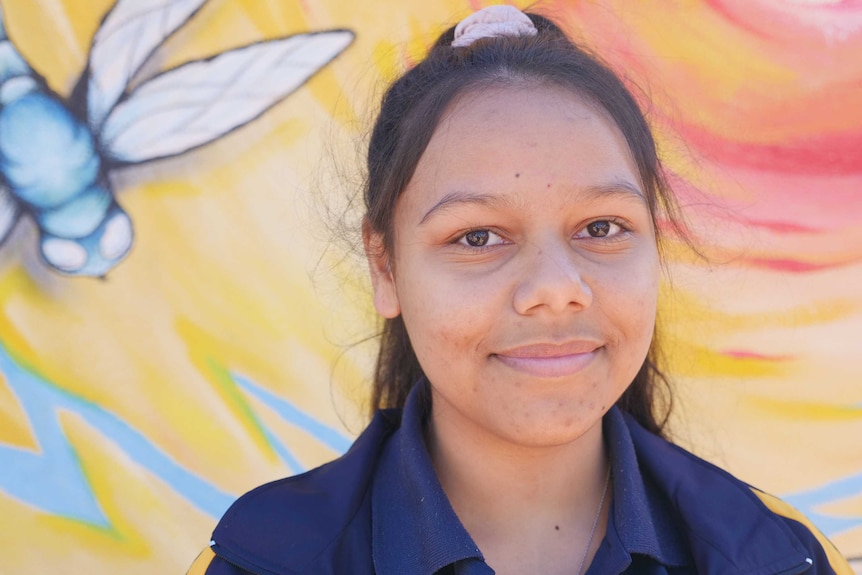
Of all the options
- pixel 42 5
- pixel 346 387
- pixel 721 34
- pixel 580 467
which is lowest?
pixel 346 387

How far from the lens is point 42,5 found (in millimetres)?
2281

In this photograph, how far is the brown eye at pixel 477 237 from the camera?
1.48 metres

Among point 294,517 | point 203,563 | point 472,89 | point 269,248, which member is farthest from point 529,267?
point 269,248

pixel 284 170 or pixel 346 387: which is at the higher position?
pixel 284 170

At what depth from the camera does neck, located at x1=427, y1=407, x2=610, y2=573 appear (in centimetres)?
155

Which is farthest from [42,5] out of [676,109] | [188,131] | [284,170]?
[676,109]

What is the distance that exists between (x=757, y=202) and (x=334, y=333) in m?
1.28

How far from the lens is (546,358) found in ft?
4.65

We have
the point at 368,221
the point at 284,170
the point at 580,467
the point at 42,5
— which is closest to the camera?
the point at 580,467

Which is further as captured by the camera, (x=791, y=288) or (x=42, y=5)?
(x=791, y=288)

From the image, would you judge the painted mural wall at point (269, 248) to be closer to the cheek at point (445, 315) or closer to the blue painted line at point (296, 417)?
the blue painted line at point (296, 417)

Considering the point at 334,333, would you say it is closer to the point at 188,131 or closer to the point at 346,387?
the point at 346,387

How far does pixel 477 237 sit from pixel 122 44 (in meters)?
1.37

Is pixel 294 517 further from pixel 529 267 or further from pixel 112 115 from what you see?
pixel 112 115
